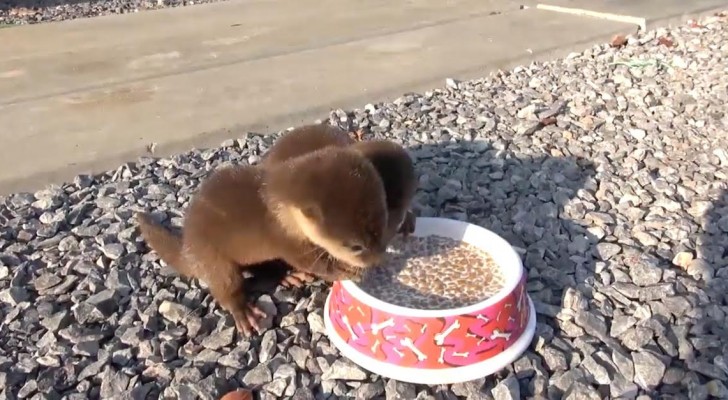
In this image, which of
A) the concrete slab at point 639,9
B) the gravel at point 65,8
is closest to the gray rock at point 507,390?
the concrete slab at point 639,9

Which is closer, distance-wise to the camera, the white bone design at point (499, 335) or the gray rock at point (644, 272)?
the white bone design at point (499, 335)

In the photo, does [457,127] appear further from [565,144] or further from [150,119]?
[150,119]

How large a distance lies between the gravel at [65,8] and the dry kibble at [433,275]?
5627mm

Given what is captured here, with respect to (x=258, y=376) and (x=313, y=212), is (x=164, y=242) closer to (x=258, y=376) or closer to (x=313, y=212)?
(x=258, y=376)

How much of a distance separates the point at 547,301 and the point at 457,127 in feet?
5.82

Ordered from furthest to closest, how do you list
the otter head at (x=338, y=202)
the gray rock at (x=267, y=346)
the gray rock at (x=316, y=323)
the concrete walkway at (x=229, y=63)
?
1. the concrete walkway at (x=229, y=63)
2. the gray rock at (x=316, y=323)
3. the gray rock at (x=267, y=346)
4. the otter head at (x=338, y=202)

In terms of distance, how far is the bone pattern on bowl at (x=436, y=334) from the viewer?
→ 2.44m

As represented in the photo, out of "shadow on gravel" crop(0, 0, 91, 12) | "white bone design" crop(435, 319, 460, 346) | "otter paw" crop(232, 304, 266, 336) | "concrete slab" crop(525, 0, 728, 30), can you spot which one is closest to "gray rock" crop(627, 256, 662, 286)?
"white bone design" crop(435, 319, 460, 346)

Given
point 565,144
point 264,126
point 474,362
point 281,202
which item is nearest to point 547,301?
point 474,362

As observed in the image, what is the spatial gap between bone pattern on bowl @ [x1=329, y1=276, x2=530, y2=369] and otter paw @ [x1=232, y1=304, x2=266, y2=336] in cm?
41

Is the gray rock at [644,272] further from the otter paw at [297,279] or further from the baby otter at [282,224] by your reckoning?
the otter paw at [297,279]

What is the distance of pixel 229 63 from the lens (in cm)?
566

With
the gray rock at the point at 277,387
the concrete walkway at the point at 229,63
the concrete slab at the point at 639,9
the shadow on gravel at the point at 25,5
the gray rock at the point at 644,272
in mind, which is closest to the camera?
the gray rock at the point at 277,387

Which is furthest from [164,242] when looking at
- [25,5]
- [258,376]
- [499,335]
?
[25,5]
